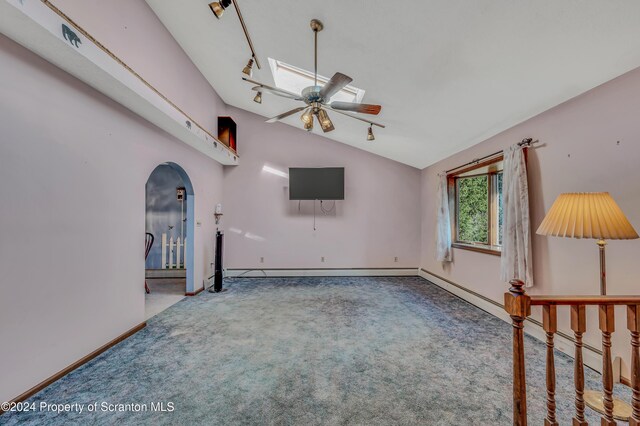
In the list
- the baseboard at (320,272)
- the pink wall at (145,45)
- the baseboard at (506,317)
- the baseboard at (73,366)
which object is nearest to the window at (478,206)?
the baseboard at (506,317)

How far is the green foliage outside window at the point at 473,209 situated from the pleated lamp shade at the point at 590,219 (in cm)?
227

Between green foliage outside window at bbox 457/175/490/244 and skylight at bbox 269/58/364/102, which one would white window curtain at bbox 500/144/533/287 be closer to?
green foliage outside window at bbox 457/175/490/244

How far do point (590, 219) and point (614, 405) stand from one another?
4.25 ft

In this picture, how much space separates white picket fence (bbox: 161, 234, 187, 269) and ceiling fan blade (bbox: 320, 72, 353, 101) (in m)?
4.69

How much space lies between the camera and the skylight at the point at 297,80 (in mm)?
3527

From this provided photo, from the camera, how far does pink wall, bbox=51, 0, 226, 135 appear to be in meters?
2.22

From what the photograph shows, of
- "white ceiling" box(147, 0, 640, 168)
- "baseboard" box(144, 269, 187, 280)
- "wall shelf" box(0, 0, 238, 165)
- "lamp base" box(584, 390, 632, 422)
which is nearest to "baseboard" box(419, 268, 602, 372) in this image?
"lamp base" box(584, 390, 632, 422)

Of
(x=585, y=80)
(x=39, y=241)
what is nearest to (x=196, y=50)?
(x=39, y=241)

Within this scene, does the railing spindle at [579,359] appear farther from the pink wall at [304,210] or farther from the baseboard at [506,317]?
the pink wall at [304,210]

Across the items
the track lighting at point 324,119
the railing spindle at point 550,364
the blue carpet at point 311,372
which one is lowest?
the blue carpet at point 311,372

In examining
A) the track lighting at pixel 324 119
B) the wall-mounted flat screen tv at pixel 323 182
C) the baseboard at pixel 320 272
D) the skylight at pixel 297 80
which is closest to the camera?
the track lighting at pixel 324 119

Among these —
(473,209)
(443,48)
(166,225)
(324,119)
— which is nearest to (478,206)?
(473,209)

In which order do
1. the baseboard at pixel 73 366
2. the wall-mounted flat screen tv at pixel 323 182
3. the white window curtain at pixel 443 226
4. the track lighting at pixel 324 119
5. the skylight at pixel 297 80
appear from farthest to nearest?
the wall-mounted flat screen tv at pixel 323 182
the white window curtain at pixel 443 226
the skylight at pixel 297 80
the track lighting at pixel 324 119
the baseboard at pixel 73 366

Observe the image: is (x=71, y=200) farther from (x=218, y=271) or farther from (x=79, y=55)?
(x=218, y=271)
